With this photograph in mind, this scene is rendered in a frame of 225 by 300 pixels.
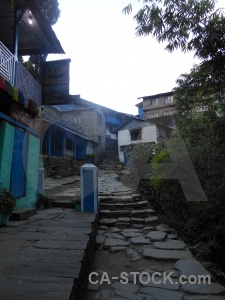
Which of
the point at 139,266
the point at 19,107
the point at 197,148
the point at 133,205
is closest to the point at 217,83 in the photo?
the point at 197,148

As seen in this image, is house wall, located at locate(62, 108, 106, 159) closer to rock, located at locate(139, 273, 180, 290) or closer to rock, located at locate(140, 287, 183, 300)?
rock, located at locate(139, 273, 180, 290)

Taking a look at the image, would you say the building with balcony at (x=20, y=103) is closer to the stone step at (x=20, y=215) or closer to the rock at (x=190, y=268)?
the stone step at (x=20, y=215)

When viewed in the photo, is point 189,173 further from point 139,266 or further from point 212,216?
point 139,266

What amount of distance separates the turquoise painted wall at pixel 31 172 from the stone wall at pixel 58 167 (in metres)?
7.74

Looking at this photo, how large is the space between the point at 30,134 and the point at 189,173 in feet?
15.6

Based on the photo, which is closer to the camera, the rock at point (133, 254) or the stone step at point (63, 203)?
the rock at point (133, 254)

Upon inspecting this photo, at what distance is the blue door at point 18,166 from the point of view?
5.54m

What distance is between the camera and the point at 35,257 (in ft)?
9.37

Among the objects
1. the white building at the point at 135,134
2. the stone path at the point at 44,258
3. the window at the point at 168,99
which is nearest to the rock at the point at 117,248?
the stone path at the point at 44,258

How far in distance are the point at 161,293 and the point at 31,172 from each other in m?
4.93

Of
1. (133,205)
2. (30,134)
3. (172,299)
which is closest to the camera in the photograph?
(172,299)

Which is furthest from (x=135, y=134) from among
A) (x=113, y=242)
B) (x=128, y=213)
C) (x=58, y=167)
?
(x=113, y=242)

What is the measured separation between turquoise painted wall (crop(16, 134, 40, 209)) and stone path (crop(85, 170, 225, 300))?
2.23 metres

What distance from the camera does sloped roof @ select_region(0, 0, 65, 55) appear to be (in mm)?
6270
